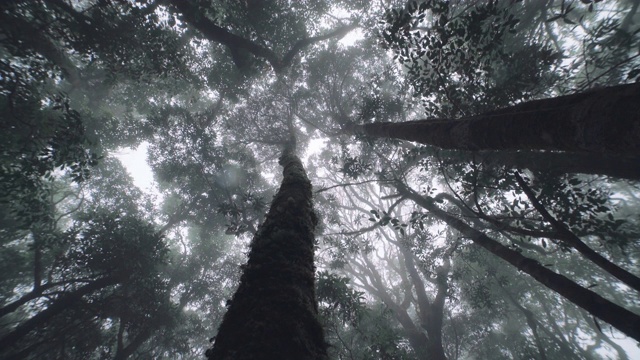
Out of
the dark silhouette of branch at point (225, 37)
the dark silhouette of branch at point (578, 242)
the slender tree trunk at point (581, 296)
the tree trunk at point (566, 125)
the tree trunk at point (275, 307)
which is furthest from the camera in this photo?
the dark silhouette of branch at point (225, 37)

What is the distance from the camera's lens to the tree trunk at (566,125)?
1.93 metres

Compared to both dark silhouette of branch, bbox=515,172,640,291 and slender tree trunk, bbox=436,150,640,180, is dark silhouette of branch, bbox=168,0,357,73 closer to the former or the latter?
slender tree trunk, bbox=436,150,640,180

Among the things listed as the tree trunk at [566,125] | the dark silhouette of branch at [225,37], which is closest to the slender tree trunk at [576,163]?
the tree trunk at [566,125]

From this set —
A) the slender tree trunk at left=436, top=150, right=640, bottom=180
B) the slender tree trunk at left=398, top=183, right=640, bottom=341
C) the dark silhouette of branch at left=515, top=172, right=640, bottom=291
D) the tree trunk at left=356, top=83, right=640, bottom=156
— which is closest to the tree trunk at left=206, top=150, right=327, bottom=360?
the dark silhouette of branch at left=515, top=172, right=640, bottom=291

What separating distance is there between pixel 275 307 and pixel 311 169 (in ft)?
71.7

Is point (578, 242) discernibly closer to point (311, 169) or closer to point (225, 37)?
point (225, 37)

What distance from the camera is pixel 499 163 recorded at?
9023mm

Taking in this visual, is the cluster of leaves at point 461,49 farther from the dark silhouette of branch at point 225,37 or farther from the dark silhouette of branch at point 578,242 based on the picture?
the dark silhouette of branch at point 225,37

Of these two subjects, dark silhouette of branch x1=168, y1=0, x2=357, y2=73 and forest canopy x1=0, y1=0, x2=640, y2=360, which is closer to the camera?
forest canopy x1=0, y1=0, x2=640, y2=360

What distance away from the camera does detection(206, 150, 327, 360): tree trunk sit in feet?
5.04

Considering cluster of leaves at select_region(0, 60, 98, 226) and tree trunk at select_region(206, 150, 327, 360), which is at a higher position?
cluster of leaves at select_region(0, 60, 98, 226)

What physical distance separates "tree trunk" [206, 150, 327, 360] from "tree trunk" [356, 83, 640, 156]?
8.40 feet

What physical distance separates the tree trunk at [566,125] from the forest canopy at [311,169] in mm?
17

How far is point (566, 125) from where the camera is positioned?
2352 mm
